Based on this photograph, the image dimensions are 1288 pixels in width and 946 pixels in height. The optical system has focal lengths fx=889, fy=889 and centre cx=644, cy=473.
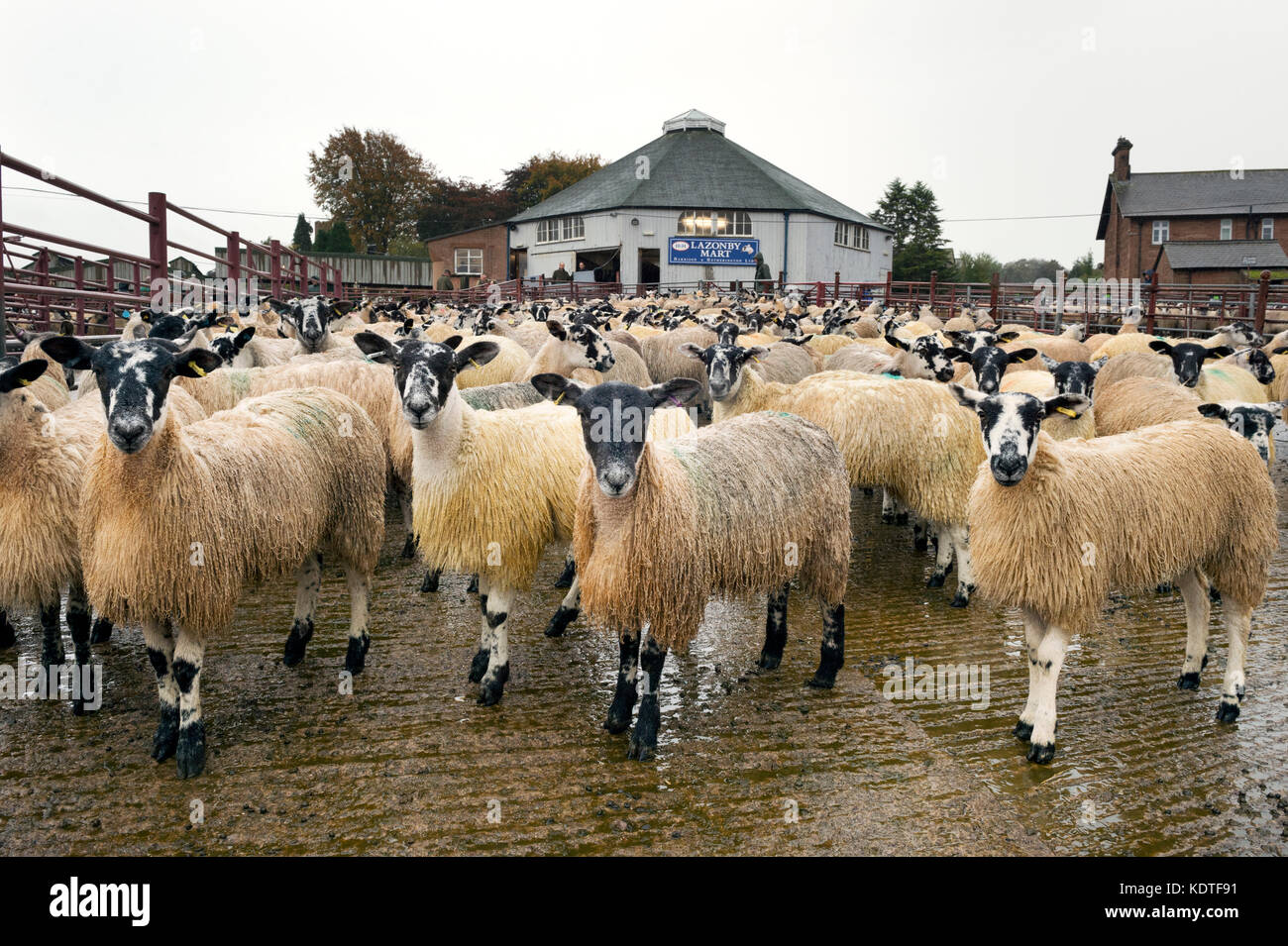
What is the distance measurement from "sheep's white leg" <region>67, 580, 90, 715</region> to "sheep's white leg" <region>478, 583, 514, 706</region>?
2.29 meters

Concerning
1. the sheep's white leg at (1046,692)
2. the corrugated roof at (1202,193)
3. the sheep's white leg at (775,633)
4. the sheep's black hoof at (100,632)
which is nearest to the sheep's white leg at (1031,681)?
the sheep's white leg at (1046,692)

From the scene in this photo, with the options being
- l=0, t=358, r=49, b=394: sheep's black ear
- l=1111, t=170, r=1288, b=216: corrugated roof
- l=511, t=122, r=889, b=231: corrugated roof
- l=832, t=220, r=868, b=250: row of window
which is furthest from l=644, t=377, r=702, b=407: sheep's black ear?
l=1111, t=170, r=1288, b=216: corrugated roof

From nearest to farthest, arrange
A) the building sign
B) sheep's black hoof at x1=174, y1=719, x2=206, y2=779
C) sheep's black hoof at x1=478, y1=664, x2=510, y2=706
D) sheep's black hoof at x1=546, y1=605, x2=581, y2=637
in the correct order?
sheep's black hoof at x1=174, y1=719, x2=206, y2=779 < sheep's black hoof at x1=478, y1=664, x2=510, y2=706 < sheep's black hoof at x1=546, y1=605, x2=581, y2=637 < the building sign

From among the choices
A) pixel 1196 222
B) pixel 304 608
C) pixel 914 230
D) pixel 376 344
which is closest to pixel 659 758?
pixel 304 608

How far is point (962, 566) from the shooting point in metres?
7.04

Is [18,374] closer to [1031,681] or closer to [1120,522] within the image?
[1031,681]

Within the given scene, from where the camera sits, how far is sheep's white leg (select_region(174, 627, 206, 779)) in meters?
4.18

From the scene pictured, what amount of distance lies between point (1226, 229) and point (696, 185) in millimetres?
30514

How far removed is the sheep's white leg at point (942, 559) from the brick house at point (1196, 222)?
156 ft

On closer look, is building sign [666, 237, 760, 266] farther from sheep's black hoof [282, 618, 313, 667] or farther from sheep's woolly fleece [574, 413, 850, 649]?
sheep's black hoof [282, 618, 313, 667]

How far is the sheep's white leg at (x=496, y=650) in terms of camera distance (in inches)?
198
